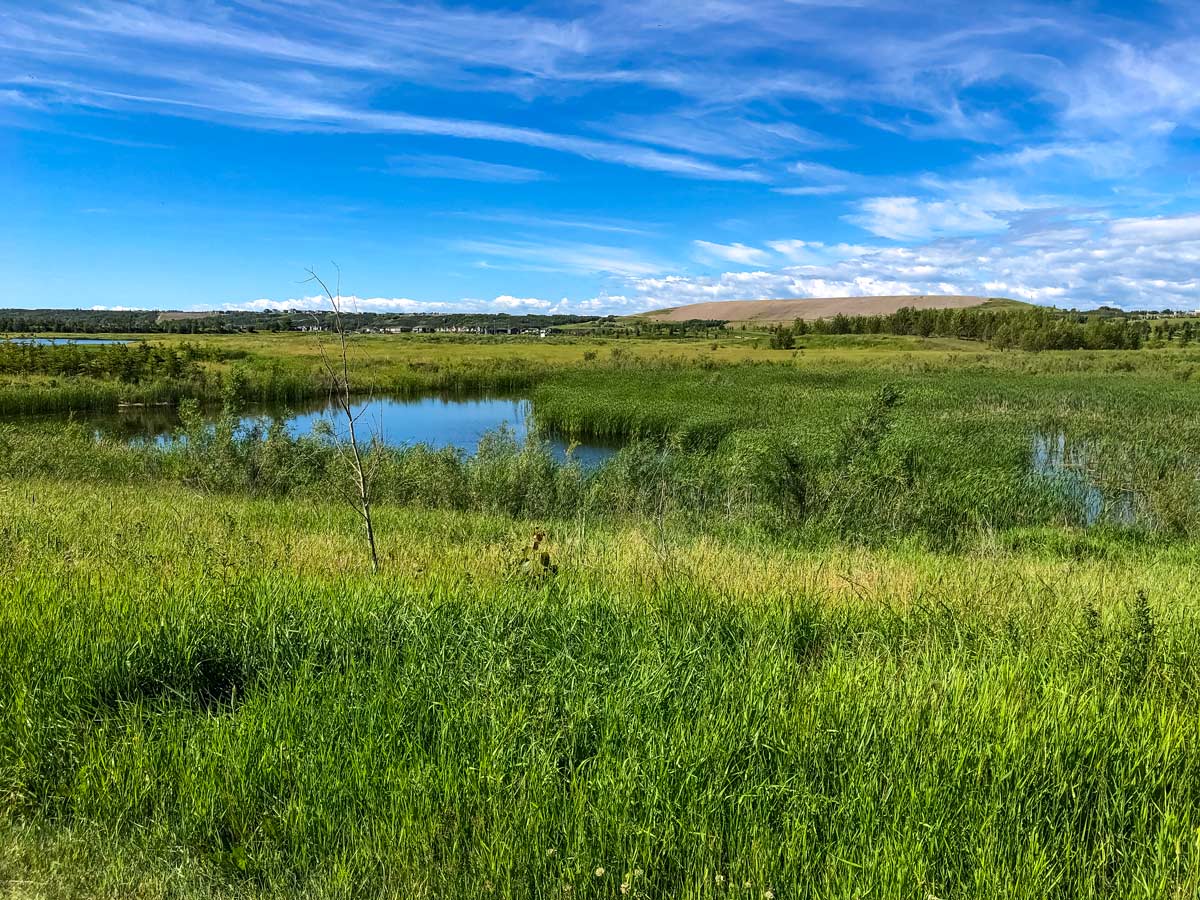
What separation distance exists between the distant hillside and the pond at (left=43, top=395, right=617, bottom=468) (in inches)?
4087

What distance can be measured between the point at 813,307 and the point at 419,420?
132m

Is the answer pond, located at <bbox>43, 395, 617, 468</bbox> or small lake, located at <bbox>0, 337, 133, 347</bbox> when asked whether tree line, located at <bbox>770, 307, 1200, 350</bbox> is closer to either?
pond, located at <bbox>43, 395, 617, 468</bbox>

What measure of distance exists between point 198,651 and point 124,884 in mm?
1648

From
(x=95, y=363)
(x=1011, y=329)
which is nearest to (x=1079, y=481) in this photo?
(x=95, y=363)

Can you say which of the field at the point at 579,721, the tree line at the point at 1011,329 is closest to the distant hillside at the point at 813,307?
the tree line at the point at 1011,329

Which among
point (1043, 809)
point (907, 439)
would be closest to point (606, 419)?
point (907, 439)

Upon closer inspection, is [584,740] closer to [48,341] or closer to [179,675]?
[179,675]

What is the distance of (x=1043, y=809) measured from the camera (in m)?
2.83

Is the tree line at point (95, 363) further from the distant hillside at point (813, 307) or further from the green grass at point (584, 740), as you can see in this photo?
the distant hillside at point (813, 307)

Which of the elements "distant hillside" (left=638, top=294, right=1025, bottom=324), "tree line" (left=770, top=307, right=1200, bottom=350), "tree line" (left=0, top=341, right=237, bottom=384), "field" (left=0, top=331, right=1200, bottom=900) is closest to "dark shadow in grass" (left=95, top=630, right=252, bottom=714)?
"field" (left=0, top=331, right=1200, bottom=900)

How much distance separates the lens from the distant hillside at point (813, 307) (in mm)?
142500

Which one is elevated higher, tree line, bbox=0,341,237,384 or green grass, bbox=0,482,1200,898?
tree line, bbox=0,341,237,384

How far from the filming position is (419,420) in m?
44.5

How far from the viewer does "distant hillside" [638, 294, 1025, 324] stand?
142500 mm
